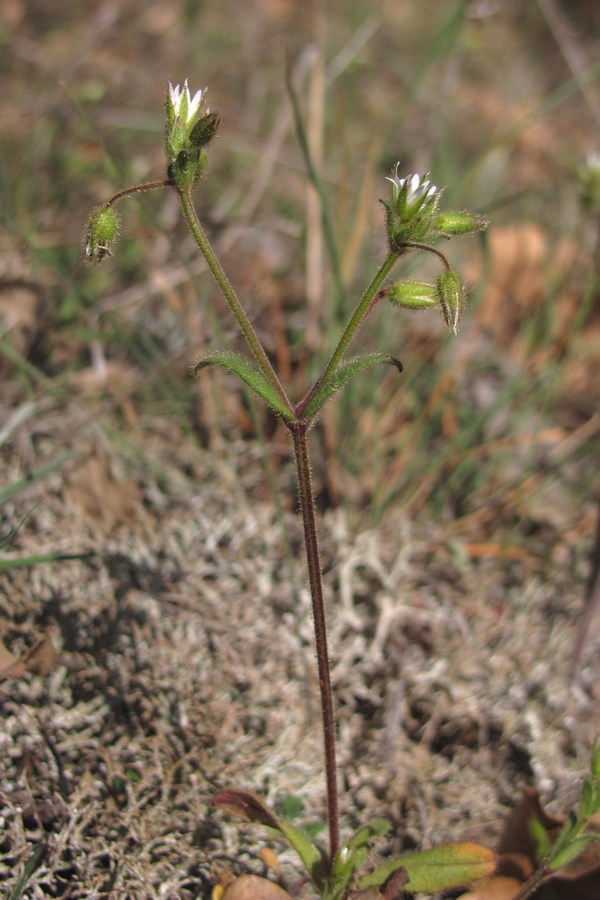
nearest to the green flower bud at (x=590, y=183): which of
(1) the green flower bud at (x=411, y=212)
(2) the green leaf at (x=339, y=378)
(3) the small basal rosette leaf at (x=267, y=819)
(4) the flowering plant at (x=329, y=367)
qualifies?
(4) the flowering plant at (x=329, y=367)

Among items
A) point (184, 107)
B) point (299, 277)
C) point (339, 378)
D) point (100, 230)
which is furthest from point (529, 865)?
point (299, 277)

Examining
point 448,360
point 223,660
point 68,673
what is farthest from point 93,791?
point 448,360

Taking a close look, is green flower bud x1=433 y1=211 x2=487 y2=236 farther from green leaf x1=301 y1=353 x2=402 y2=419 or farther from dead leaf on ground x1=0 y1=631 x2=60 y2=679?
dead leaf on ground x1=0 y1=631 x2=60 y2=679

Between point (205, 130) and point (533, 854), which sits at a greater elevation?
point (205, 130)

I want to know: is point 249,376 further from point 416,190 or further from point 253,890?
point 253,890

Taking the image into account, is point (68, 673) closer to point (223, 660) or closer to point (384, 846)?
point (223, 660)

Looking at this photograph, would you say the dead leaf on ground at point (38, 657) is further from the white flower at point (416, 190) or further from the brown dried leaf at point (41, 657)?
the white flower at point (416, 190)

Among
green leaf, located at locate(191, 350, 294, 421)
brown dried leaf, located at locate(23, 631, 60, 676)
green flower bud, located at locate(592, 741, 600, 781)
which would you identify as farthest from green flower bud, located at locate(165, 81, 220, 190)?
green flower bud, located at locate(592, 741, 600, 781)
